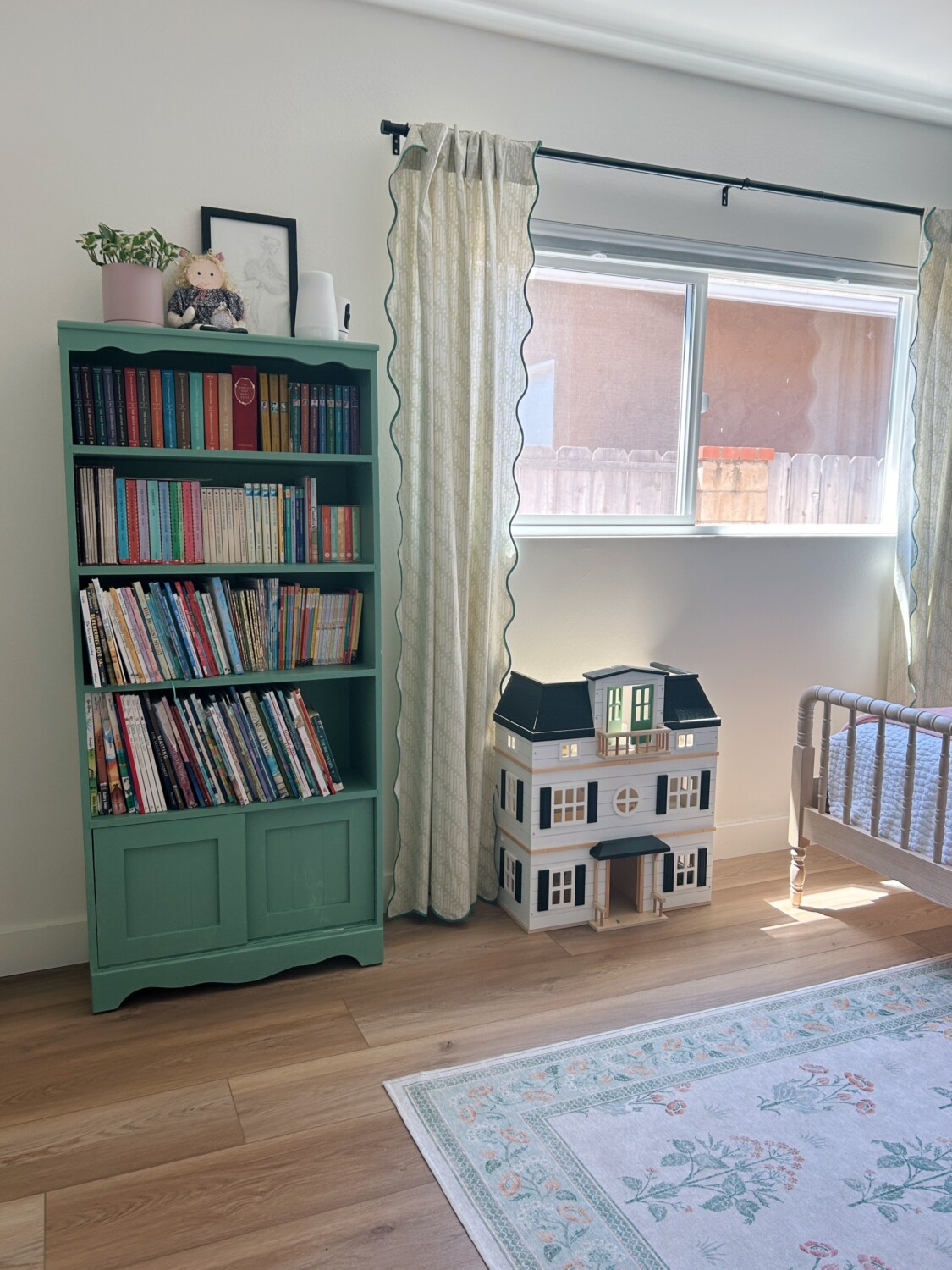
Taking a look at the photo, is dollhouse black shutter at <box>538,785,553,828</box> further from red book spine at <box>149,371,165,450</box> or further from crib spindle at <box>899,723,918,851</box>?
red book spine at <box>149,371,165,450</box>

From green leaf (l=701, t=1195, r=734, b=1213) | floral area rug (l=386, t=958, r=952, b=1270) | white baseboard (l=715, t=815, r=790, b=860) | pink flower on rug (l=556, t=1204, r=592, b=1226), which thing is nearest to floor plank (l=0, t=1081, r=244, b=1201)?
floral area rug (l=386, t=958, r=952, b=1270)

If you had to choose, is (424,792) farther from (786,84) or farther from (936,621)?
(786,84)

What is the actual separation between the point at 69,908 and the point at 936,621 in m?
3.07

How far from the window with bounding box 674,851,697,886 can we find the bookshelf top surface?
1.77m

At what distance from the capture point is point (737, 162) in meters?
3.10

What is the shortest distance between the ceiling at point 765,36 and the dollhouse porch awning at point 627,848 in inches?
93.8

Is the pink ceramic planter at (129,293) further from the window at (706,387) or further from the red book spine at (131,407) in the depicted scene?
the window at (706,387)

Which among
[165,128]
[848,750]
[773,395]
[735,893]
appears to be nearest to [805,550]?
[773,395]

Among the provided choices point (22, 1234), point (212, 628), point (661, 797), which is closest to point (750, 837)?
point (661, 797)

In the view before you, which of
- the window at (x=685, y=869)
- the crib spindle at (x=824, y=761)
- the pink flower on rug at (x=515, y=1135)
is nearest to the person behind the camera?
the pink flower on rug at (x=515, y=1135)

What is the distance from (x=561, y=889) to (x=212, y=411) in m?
1.66

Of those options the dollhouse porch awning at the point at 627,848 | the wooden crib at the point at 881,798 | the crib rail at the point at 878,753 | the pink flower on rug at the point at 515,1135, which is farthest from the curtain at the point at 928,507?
the pink flower on rug at the point at 515,1135

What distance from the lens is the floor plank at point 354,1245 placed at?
1.54 metres

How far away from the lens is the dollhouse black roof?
271 centimetres
